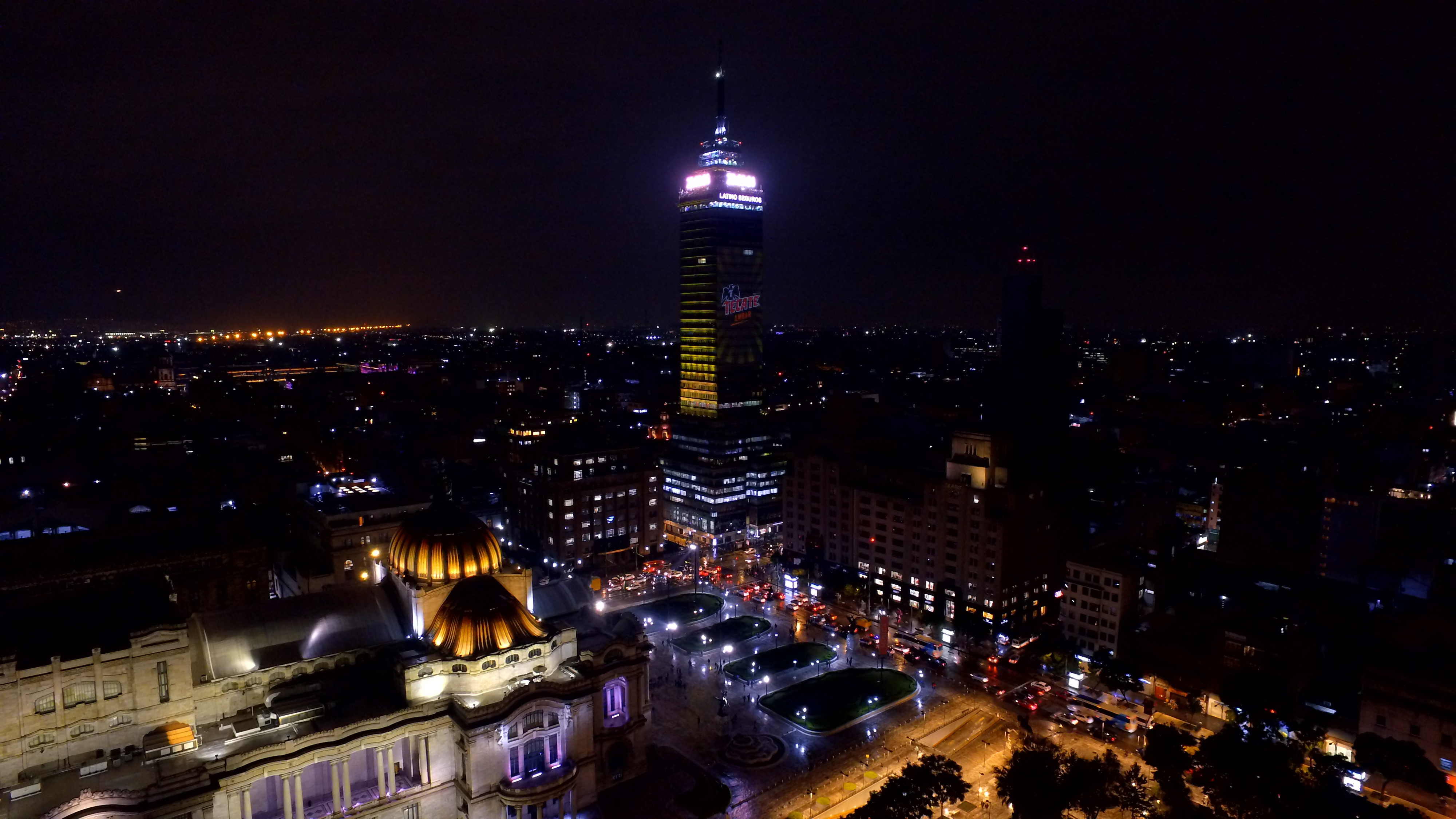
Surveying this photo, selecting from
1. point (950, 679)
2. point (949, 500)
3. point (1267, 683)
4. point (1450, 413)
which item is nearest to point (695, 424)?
point (949, 500)

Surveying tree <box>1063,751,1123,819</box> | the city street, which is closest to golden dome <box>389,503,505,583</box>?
the city street

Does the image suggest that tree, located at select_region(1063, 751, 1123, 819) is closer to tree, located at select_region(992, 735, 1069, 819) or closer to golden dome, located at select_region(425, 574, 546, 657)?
tree, located at select_region(992, 735, 1069, 819)

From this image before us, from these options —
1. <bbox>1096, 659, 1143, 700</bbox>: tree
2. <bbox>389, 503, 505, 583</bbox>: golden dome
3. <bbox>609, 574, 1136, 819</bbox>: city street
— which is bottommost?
<bbox>609, 574, 1136, 819</bbox>: city street

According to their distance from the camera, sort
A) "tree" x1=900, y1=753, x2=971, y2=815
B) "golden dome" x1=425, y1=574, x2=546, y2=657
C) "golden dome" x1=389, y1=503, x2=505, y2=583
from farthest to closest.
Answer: "golden dome" x1=389, y1=503, x2=505, y2=583
"golden dome" x1=425, y1=574, x2=546, y2=657
"tree" x1=900, y1=753, x2=971, y2=815

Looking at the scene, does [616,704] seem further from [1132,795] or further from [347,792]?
[1132,795]

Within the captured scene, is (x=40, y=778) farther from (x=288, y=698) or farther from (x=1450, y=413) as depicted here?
(x=1450, y=413)

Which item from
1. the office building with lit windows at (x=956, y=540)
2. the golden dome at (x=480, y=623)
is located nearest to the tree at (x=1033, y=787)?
the office building with lit windows at (x=956, y=540)

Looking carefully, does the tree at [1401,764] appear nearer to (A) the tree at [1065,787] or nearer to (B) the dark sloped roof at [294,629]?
(A) the tree at [1065,787]
